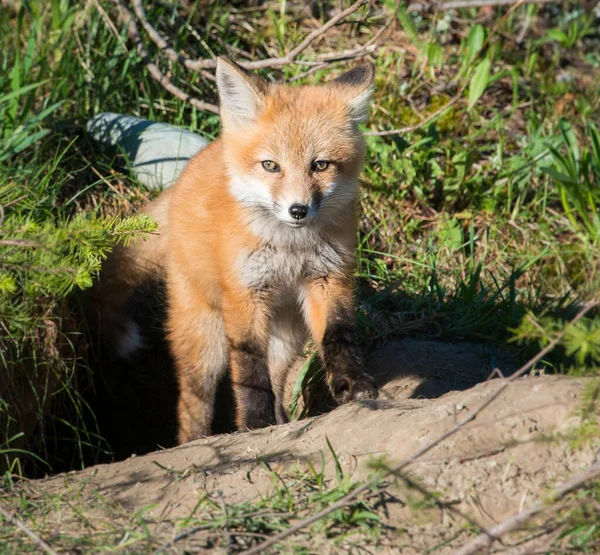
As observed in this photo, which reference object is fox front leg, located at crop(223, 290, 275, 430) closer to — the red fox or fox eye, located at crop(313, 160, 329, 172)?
the red fox

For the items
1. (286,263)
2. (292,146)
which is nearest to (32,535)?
(286,263)

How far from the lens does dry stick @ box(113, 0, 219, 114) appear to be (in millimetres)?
4797

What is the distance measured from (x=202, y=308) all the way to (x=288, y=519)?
68.7 inches

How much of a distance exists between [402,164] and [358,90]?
1.86 m

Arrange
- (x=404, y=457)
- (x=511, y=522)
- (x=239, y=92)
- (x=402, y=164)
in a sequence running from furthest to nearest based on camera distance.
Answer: (x=402, y=164) → (x=239, y=92) → (x=404, y=457) → (x=511, y=522)

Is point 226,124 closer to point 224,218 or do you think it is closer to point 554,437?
point 224,218

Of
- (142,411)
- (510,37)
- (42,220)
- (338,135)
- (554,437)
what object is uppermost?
(510,37)

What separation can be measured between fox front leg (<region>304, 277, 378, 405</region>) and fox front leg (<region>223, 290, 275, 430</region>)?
0.83 ft

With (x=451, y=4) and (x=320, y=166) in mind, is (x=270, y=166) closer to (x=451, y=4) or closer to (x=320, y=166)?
(x=320, y=166)

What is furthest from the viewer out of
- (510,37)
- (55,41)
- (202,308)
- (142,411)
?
(510,37)

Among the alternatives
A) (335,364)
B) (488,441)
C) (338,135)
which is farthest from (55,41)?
(488,441)

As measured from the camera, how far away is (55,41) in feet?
16.6

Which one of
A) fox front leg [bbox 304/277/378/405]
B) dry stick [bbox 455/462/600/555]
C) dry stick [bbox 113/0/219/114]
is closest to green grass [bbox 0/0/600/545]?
dry stick [bbox 113/0/219/114]

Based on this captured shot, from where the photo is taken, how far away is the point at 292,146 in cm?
306
